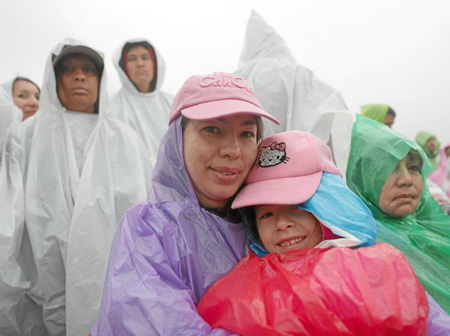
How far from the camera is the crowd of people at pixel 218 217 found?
77 centimetres

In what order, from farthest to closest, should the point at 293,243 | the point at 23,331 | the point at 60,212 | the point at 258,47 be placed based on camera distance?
the point at 258,47 → the point at 60,212 → the point at 23,331 → the point at 293,243

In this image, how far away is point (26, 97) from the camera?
364 cm

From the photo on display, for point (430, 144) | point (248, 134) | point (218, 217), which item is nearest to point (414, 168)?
point (248, 134)

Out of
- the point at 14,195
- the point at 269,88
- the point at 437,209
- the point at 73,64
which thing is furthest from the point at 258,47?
the point at 14,195

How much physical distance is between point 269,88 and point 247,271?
1327mm

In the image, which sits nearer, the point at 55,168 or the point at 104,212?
the point at 104,212

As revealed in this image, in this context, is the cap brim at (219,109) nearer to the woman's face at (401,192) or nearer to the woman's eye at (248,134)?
the woman's eye at (248,134)

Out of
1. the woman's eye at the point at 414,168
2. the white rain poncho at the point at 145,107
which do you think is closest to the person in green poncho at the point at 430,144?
the white rain poncho at the point at 145,107

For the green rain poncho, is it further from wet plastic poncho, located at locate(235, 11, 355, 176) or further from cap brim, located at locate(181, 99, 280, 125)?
cap brim, located at locate(181, 99, 280, 125)

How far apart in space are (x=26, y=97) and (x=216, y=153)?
335 cm

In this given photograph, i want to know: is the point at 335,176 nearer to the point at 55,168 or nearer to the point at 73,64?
the point at 55,168

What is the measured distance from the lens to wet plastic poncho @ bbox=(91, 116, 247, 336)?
2.56 feet

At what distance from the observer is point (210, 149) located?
3.37 ft

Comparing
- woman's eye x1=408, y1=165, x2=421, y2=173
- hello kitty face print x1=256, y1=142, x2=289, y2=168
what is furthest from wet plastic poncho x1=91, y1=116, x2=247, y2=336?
woman's eye x1=408, y1=165, x2=421, y2=173
